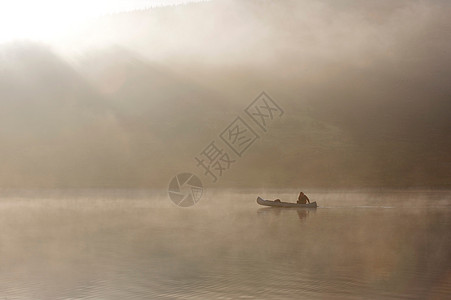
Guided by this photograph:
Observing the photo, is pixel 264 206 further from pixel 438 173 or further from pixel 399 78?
pixel 399 78

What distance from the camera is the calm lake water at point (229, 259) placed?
1441 cm

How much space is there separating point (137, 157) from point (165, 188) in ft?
26.2

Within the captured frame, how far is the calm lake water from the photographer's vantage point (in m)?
14.4

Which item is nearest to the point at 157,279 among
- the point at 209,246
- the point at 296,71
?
the point at 209,246

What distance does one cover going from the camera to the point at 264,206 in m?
48.8
